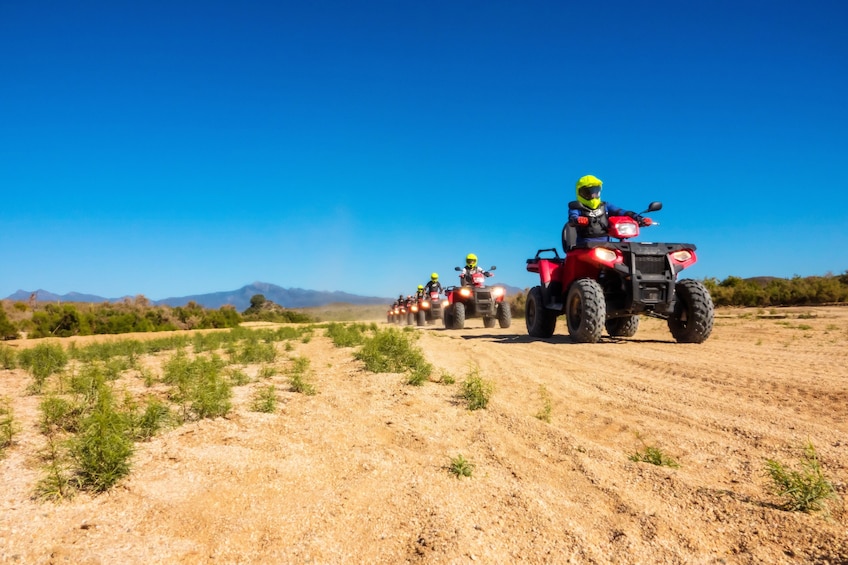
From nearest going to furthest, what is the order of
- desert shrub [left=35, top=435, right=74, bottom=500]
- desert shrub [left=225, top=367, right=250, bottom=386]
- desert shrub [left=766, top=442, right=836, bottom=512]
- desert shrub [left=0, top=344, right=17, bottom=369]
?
desert shrub [left=766, top=442, right=836, bottom=512], desert shrub [left=35, top=435, right=74, bottom=500], desert shrub [left=225, top=367, right=250, bottom=386], desert shrub [left=0, top=344, right=17, bottom=369]

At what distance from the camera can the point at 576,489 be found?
227 centimetres

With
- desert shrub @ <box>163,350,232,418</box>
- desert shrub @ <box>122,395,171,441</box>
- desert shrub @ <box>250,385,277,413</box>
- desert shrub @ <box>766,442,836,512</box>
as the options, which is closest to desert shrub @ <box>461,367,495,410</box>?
desert shrub @ <box>250,385,277,413</box>

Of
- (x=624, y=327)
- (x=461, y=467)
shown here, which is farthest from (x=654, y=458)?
(x=624, y=327)

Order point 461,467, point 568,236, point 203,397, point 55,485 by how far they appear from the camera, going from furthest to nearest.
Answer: point 568,236
point 203,397
point 461,467
point 55,485

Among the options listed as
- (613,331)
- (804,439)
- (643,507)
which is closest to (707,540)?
(643,507)

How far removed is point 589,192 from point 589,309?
8.49ft

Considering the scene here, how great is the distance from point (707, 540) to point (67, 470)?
2.98m

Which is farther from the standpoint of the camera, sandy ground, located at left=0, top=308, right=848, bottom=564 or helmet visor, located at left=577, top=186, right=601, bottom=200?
helmet visor, located at left=577, top=186, right=601, bottom=200

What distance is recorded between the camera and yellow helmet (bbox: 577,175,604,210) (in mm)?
9133

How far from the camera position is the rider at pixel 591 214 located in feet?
29.7

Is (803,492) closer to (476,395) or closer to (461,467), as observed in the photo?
(461,467)

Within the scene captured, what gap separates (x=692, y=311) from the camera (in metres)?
7.72

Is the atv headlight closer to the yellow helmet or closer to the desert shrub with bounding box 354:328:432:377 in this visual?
the yellow helmet

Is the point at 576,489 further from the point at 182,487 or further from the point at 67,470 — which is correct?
the point at 67,470
